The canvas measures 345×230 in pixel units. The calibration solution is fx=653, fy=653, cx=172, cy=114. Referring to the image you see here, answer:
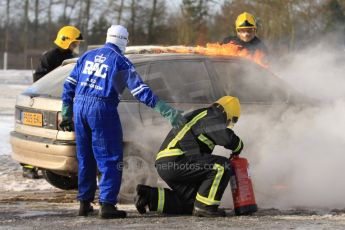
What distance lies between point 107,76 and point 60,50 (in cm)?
384

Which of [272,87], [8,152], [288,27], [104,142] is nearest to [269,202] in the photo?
[272,87]

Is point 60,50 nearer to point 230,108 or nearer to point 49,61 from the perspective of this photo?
point 49,61

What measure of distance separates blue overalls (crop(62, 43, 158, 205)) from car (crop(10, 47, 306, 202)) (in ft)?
2.01

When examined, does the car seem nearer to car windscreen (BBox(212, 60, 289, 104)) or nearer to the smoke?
car windscreen (BBox(212, 60, 289, 104))

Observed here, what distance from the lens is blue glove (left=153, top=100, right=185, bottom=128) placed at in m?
5.55

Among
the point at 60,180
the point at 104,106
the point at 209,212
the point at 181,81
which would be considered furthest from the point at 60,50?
the point at 209,212

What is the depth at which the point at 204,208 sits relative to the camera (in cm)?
582

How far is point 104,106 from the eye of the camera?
573cm

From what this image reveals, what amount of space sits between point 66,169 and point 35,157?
0.52 meters

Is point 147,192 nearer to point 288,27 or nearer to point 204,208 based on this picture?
point 204,208

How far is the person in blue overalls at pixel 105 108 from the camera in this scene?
18.8 feet

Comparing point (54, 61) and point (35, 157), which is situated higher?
point (54, 61)

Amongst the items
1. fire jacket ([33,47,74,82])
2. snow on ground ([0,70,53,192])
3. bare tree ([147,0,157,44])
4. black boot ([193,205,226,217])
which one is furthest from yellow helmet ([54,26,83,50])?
bare tree ([147,0,157,44])

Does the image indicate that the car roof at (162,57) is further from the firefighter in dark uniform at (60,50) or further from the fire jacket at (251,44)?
the firefighter in dark uniform at (60,50)
